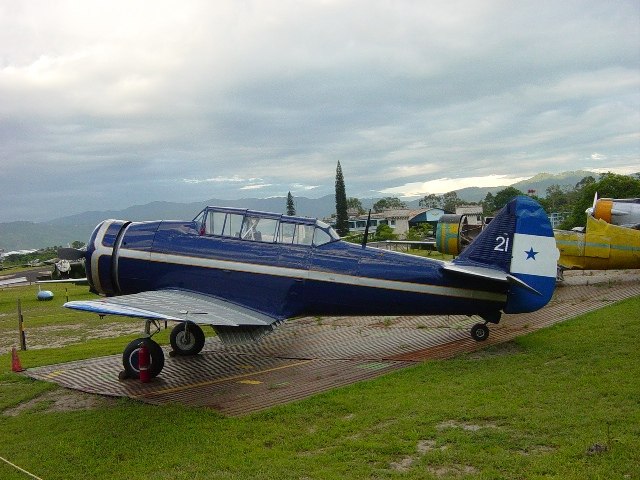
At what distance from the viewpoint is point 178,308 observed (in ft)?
25.5

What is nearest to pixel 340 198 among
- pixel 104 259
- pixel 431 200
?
pixel 104 259

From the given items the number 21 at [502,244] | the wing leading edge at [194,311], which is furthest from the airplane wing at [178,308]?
the number 21 at [502,244]

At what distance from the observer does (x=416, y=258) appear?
904 centimetres

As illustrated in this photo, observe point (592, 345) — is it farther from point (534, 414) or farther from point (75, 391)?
point (75, 391)

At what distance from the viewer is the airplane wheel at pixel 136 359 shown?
8.31 meters

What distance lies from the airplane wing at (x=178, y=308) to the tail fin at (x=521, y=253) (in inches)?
150

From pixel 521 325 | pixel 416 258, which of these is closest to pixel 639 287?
pixel 521 325

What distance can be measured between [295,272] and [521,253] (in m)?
3.84

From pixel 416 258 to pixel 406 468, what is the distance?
4996 millimetres

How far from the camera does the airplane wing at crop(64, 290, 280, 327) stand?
22.5ft

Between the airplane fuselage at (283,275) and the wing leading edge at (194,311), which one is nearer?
the wing leading edge at (194,311)

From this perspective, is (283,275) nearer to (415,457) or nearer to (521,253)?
(521,253)

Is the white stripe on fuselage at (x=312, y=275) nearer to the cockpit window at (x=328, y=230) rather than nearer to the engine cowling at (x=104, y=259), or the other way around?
the engine cowling at (x=104, y=259)

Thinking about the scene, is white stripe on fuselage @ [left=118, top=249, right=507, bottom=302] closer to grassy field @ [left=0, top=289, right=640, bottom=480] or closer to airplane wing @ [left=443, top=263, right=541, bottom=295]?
airplane wing @ [left=443, top=263, right=541, bottom=295]
